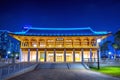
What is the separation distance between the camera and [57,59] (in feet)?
173

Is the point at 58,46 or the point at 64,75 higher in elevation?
the point at 58,46

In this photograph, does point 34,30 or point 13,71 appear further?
point 34,30

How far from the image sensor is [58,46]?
51.9 metres

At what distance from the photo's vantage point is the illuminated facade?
50531mm

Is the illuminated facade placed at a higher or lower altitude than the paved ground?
higher

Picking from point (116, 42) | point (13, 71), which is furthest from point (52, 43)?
point (13, 71)

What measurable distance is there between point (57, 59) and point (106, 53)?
49.3 metres

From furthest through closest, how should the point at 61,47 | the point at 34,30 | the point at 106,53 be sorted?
the point at 106,53 < the point at 34,30 < the point at 61,47

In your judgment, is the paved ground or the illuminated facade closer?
the paved ground

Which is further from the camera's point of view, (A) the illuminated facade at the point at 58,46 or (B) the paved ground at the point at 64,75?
(A) the illuminated facade at the point at 58,46

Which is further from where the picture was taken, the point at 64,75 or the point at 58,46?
the point at 58,46

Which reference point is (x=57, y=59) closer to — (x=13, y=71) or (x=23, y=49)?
(x=23, y=49)

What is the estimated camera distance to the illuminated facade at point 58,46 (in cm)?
5053

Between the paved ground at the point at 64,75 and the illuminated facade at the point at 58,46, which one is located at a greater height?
the illuminated facade at the point at 58,46
